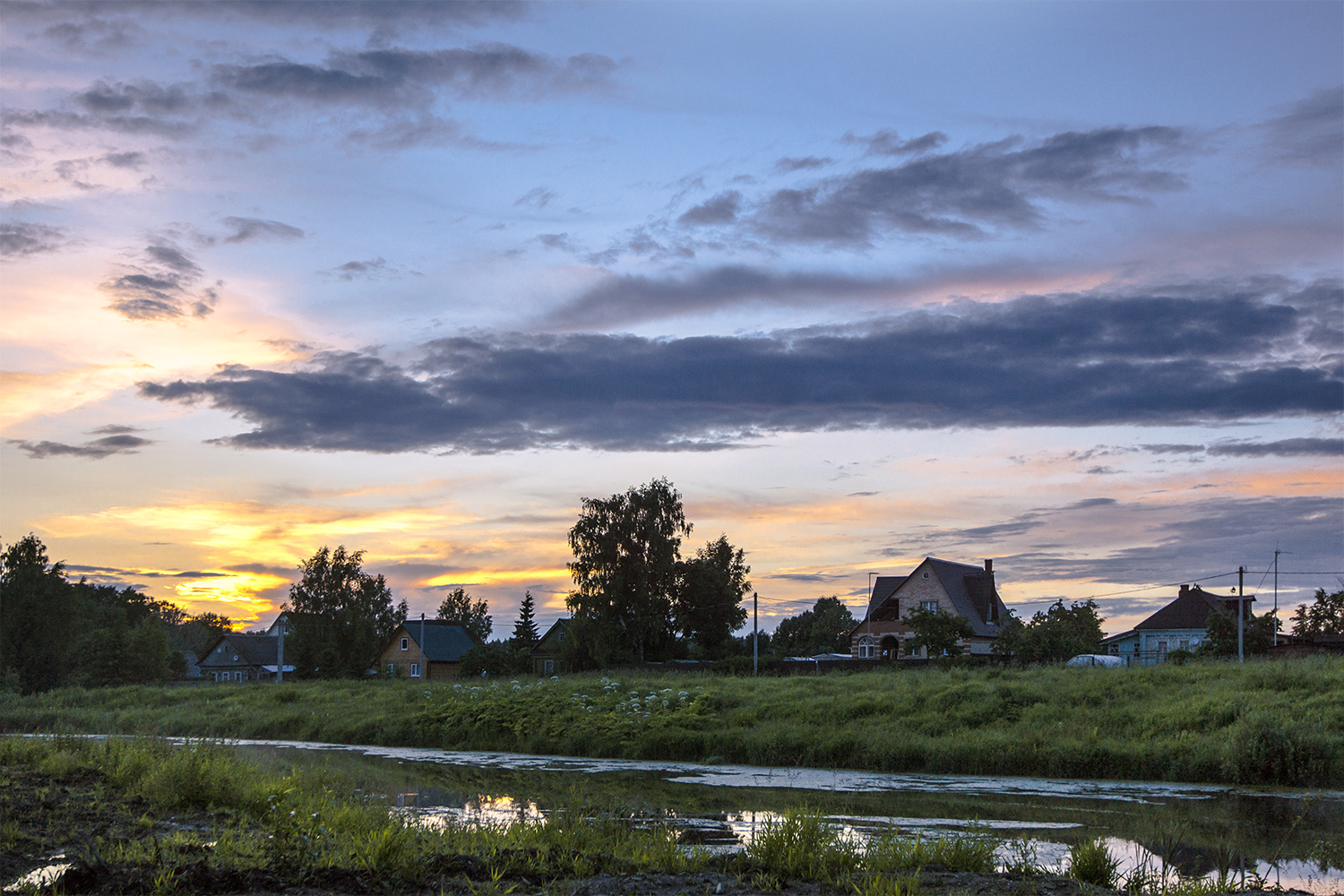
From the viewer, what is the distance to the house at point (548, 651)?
62.8m

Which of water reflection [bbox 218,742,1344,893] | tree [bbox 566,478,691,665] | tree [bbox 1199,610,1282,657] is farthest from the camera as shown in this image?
tree [bbox 566,478,691,665]

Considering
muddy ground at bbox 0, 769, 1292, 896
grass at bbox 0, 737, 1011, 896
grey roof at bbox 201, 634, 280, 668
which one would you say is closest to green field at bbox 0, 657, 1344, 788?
grass at bbox 0, 737, 1011, 896

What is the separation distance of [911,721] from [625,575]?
3575cm

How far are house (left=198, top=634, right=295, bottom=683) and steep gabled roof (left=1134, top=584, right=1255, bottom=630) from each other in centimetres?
7853

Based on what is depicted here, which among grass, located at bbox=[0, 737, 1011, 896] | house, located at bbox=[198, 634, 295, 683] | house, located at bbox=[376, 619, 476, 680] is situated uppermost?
grass, located at bbox=[0, 737, 1011, 896]

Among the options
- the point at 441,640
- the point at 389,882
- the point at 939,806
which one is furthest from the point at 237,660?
the point at 389,882

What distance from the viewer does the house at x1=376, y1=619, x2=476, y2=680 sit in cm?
7400

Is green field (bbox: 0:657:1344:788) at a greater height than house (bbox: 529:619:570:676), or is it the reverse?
green field (bbox: 0:657:1344:788)

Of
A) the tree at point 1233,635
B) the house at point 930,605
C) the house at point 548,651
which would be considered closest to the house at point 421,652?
the house at point 548,651

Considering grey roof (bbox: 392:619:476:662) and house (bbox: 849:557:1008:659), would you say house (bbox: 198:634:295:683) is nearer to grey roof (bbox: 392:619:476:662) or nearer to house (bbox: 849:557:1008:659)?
grey roof (bbox: 392:619:476:662)

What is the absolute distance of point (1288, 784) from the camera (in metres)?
17.9

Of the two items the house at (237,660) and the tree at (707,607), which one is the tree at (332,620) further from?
the house at (237,660)

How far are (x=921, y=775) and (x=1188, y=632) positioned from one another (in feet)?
214

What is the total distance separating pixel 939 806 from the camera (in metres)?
14.7
